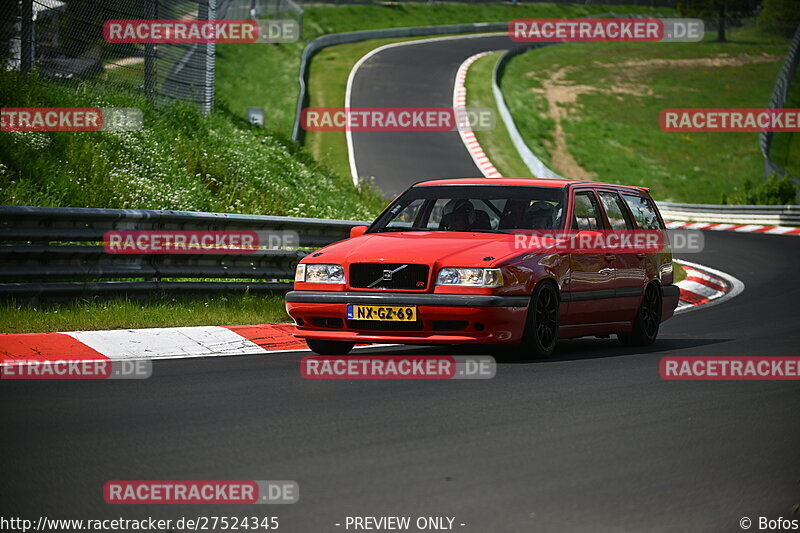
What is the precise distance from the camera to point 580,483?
5.18 m

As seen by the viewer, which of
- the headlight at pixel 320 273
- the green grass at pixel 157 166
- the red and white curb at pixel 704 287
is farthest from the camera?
the red and white curb at pixel 704 287

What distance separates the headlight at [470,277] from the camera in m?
9.25

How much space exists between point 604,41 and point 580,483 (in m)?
77.3

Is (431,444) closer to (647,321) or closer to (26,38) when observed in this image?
(647,321)

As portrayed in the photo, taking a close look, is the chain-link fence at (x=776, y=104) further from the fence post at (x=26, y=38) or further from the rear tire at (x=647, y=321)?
the rear tire at (x=647, y=321)

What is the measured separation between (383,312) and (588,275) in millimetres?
2069

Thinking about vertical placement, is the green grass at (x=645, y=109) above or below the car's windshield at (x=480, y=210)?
above

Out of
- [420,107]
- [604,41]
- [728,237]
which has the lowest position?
[728,237]

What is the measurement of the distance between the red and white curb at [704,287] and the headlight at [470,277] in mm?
7229

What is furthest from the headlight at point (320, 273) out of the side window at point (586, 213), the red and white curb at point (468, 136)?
the red and white curb at point (468, 136)

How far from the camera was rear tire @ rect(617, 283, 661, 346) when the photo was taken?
37.3 ft

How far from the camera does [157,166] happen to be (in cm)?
1641

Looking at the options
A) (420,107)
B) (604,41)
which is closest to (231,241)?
(420,107)

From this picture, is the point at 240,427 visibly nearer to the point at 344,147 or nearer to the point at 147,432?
the point at 147,432
